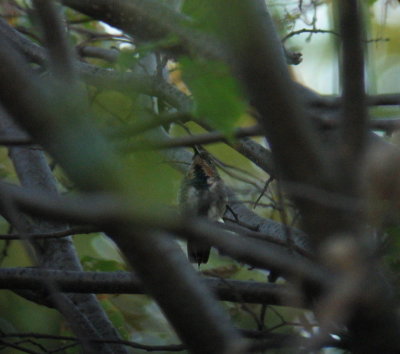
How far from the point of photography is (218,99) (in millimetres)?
1646

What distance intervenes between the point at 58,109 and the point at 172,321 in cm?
→ 47

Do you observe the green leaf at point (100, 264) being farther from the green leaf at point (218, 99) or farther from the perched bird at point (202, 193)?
the green leaf at point (218, 99)

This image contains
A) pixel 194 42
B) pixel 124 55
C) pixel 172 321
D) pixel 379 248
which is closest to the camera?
pixel 172 321

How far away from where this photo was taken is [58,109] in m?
1.25

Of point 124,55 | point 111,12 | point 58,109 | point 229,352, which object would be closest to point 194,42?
point 124,55

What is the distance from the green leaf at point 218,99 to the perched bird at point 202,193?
1.74m

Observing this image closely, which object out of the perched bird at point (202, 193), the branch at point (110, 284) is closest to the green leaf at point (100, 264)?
the perched bird at point (202, 193)

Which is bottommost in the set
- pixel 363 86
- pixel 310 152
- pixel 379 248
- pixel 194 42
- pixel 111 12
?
pixel 379 248

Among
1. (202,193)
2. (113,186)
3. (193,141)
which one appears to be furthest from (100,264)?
(113,186)

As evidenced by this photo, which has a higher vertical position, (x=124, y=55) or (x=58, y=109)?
(x=124, y=55)

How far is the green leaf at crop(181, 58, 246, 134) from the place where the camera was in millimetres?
1623

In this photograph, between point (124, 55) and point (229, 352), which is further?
point (124, 55)

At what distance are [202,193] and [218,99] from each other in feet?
6.18

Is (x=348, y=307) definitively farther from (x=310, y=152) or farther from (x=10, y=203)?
(x=10, y=203)
